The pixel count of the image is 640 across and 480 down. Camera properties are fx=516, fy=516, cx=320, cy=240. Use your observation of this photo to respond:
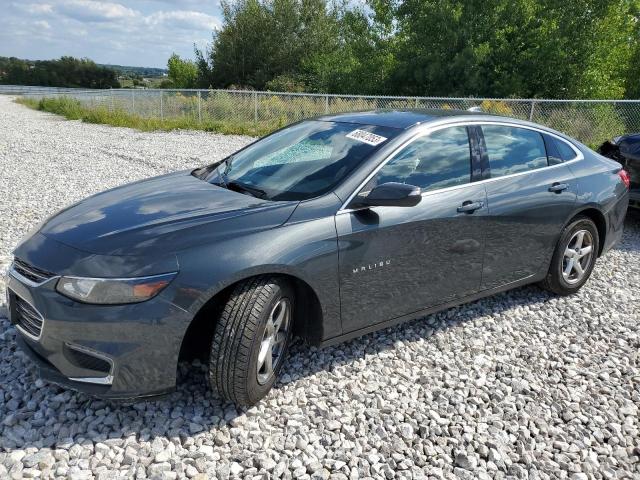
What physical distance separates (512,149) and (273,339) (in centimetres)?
237

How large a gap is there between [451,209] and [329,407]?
148cm

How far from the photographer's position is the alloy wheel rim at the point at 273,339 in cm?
275

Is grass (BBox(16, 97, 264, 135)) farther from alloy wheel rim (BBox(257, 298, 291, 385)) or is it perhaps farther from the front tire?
the front tire

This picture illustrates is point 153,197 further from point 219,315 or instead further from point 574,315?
point 574,315

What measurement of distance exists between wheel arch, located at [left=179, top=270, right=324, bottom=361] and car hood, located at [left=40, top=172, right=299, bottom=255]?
28cm

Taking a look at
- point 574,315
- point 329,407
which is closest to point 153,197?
point 329,407

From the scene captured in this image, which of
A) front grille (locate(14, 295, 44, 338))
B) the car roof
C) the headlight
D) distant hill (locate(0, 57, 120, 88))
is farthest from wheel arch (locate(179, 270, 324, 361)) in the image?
distant hill (locate(0, 57, 120, 88))

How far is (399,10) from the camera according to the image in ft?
80.6

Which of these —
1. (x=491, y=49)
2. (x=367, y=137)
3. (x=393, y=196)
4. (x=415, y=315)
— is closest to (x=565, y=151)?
(x=367, y=137)

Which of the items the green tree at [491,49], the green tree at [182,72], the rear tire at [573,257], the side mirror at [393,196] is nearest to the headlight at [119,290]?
the side mirror at [393,196]

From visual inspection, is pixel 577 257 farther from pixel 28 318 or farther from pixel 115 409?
pixel 28 318

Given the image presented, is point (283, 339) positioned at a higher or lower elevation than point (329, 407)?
higher

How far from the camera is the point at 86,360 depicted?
2.46 metres

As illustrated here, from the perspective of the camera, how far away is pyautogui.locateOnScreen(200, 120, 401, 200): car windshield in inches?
123
